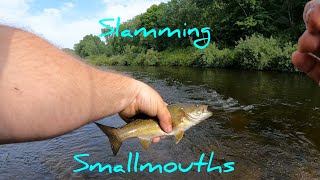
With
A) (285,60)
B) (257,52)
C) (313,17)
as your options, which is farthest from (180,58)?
(313,17)

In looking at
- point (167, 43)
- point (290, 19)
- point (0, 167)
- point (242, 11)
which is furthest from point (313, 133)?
point (167, 43)

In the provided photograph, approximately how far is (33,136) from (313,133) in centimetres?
1019

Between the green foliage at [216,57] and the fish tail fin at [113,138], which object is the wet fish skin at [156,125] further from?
the green foliage at [216,57]

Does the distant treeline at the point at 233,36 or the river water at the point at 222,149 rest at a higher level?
the distant treeline at the point at 233,36

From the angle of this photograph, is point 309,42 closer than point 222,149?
Yes

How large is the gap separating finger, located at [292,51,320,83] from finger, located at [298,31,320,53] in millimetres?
278

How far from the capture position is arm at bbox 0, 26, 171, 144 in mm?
1337

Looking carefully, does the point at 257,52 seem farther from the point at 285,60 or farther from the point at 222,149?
the point at 222,149

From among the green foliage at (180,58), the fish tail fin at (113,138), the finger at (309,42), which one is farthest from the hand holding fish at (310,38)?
the green foliage at (180,58)

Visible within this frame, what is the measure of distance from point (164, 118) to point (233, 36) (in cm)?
3963

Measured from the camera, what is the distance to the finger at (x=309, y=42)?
134 cm

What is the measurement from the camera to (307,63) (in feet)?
5.82

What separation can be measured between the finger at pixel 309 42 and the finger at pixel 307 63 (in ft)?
0.91

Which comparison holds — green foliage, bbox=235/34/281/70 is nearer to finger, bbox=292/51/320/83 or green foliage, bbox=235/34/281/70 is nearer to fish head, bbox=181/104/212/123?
fish head, bbox=181/104/212/123
